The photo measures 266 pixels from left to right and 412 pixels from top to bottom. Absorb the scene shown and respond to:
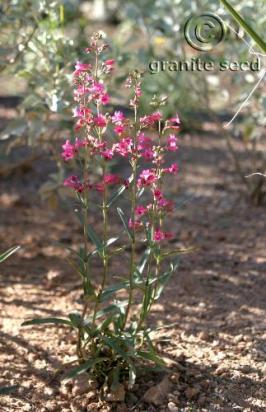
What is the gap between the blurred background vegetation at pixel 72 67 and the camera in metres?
2.90

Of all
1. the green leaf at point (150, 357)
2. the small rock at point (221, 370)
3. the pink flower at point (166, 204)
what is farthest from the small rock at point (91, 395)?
the pink flower at point (166, 204)

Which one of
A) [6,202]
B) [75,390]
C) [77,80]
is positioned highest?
[77,80]

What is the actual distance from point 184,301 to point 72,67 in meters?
1.07

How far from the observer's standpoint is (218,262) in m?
3.17

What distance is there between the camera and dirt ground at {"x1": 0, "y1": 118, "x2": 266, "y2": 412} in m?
2.26

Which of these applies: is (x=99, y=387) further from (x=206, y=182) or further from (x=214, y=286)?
(x=206, y=182)

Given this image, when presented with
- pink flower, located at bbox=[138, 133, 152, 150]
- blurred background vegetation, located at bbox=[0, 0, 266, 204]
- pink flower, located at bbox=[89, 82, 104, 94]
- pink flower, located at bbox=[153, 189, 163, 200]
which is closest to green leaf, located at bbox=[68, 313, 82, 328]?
pink flower, located at bbox=[153, 189, 163, 200]

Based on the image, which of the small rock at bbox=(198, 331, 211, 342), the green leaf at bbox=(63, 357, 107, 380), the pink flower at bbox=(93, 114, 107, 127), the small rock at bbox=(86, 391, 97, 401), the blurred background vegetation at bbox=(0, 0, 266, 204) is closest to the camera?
the pink flower at bbox=(93, 114, 107, 127)

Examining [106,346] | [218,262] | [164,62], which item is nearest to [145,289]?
[106,346]

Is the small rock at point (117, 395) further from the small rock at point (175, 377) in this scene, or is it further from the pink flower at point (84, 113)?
the pink flower at point (84, 113)

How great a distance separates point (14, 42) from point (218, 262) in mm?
1259

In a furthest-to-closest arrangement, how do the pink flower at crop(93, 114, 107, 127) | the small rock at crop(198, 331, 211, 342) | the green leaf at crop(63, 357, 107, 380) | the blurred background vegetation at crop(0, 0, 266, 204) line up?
the blurred background vegetation at crop(0, 0, 266, 204) < the small rock at crop(198, 331, 211, 342) < the green leaf at crop(63, 357, 107, 380) < the pink flower at crop(93, 114, 107, 127)

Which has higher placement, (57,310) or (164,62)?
(164,62)

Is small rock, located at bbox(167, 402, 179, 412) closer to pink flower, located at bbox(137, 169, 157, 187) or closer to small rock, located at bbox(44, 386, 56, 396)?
small rock, located at bbox(44, 386, 56, 396)
